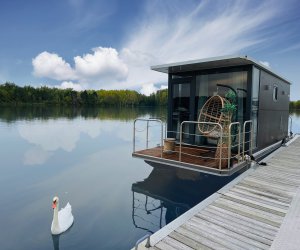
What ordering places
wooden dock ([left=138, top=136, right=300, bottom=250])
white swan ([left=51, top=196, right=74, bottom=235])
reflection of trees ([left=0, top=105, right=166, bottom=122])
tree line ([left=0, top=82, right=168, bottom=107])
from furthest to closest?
tree line ([left=0, top=82, right=168, bottom=107]) < reflection of trees ([left=0, top=105, right=166, bottom=122]) < white swan ([left=51, top=196, right=74, bottom=235]) < wooden dock ([left=138, top=136, right=300, bottom=250])

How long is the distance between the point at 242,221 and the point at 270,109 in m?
6.16

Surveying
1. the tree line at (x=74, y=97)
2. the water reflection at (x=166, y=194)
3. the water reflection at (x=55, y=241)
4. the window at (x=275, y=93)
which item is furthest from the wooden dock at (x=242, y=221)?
the tree line at (x=74, y=97)

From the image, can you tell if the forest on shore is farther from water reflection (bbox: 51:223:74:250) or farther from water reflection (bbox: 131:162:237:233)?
water reflection (bbox: 51:223:74:250)

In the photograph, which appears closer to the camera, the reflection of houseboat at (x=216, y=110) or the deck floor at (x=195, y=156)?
the deck floor at (x=195, y=156)

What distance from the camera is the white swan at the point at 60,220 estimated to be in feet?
13.8

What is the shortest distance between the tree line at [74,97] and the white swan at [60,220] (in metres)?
56.7

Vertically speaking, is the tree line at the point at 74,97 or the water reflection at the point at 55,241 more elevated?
the tree line at the point at 74,97

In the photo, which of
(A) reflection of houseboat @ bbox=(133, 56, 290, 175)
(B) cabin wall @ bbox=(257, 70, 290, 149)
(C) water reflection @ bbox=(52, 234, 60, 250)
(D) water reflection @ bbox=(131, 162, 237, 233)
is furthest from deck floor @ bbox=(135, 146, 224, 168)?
(C) water reflection @ bbox=(52, 234, 60, 250)

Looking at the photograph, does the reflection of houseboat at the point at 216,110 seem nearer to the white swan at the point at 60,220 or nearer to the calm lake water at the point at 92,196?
the calm lake water at the point at 92,196

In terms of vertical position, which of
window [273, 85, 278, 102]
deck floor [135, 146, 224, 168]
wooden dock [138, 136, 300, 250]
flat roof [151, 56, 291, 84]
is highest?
flat roof [151, 56, 291, 84]

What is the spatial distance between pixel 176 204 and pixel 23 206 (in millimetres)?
3694

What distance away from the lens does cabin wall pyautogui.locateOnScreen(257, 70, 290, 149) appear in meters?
7.34

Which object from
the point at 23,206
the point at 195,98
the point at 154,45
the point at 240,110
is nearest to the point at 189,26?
the point at 154,45

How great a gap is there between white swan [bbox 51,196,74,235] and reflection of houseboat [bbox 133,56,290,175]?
2209 millimetres
